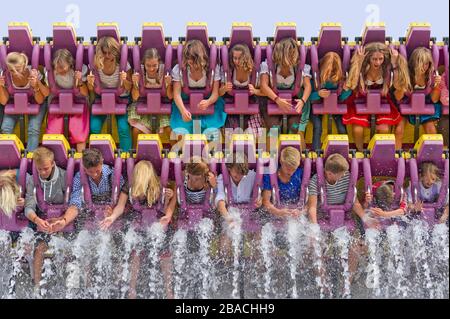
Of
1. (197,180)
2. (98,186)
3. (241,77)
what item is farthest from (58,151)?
(241,77)

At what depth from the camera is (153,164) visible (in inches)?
617

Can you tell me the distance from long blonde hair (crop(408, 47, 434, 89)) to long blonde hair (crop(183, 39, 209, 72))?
1685mm

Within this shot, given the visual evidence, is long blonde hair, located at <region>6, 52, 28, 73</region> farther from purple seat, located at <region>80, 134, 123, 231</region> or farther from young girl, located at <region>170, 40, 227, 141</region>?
young girl, located at <region>170, 40, 227, 141</region>

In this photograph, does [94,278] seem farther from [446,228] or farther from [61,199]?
[446,228]

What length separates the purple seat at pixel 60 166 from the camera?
1559 centimetres

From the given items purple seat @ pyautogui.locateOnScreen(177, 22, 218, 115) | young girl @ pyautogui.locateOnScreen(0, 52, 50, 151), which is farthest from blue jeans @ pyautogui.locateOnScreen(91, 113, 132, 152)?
purple seat @ pyautogui.locateOnScreen(177, 22, 218, 115)

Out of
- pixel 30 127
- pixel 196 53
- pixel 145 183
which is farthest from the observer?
pixel 30 127

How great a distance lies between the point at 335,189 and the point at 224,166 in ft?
2.98

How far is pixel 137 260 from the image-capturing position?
614 inches

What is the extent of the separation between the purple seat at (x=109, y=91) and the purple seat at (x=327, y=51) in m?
1.56

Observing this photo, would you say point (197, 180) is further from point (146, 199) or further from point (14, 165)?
point (14, 165)

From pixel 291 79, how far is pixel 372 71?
26.3 inches

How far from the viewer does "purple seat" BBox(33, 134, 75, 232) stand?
15.6 meters

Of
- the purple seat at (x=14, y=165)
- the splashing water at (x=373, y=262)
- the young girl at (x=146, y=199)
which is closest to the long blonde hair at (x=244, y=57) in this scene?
the young girl at (x=146, y=199)
